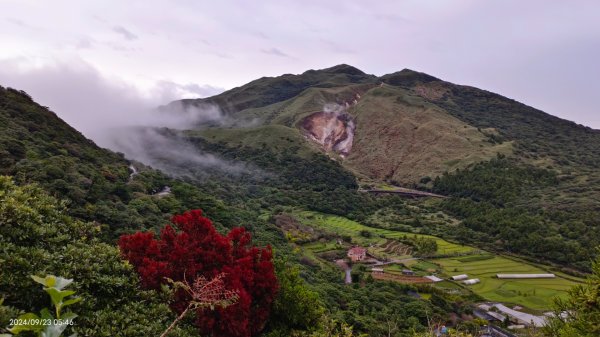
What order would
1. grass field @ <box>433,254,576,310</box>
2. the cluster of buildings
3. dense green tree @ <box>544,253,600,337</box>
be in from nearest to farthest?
1. dense green tree @ <box>544,253,600,337</box>
2. the cluster of buildings
3. grass field @ <box>433,254,576,310</box>

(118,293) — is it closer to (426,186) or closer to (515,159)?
(426,186)

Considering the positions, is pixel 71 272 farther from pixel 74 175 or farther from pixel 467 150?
pixel 467 150

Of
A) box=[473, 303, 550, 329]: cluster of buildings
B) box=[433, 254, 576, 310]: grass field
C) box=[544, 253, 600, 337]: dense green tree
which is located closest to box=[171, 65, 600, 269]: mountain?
box=[433, 254, 576, 310]: grass field

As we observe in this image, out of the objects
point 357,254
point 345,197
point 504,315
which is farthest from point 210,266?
point 345,197

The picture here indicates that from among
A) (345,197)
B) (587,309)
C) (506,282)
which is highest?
(587,309)

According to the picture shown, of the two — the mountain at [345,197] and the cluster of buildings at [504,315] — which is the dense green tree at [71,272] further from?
the cluster of buildings at [504,315]

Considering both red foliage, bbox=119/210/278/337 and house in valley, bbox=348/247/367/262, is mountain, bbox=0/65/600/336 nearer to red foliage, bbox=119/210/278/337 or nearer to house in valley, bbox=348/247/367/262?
red foliage, bbox=119/210/278/337
